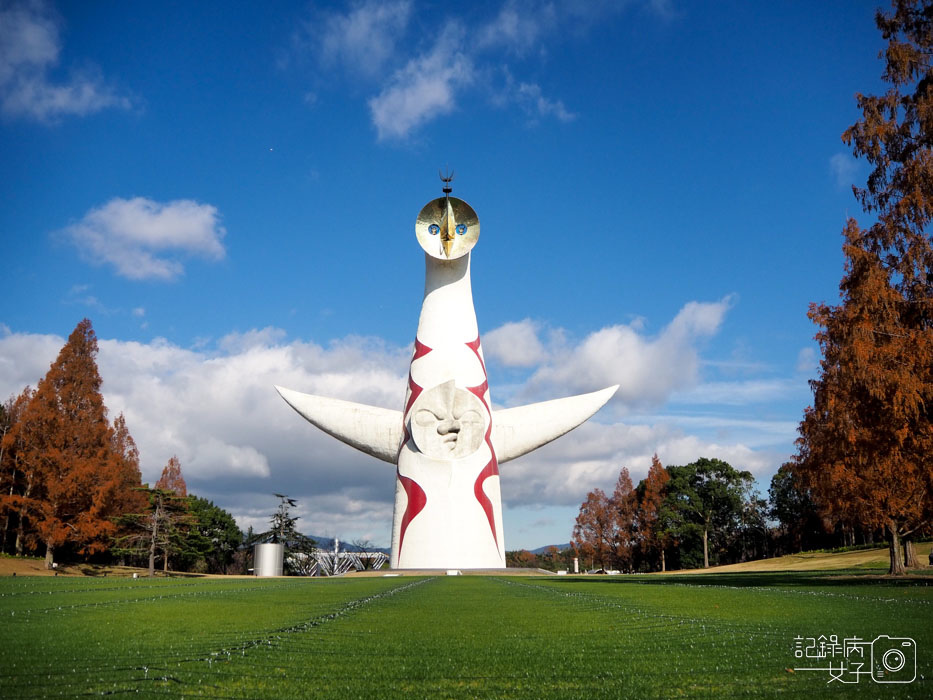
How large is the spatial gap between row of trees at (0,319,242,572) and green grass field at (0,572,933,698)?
22.2 metres

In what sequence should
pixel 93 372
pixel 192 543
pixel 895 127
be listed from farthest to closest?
1. pixel 192 543
2. pixel 93 372
3. pixel 895 127

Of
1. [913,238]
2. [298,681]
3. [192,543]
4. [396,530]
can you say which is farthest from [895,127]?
[192,543]

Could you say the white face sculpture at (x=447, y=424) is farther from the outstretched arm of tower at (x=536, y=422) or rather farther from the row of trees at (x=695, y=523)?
the row of trees at (x=695, y=523)

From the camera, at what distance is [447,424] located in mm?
25094

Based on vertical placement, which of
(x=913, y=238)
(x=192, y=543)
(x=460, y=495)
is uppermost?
(x=913, y=238)

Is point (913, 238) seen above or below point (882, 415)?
above

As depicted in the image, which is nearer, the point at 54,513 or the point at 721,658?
the point at 721,658

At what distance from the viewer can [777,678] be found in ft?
11.9

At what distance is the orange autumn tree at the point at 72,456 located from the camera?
91.8ft

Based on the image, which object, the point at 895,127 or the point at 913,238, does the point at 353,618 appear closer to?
the point at 913,238

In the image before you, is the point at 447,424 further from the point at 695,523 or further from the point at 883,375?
the point at 695,523

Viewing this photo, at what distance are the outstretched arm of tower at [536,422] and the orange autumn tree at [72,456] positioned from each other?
1572cm

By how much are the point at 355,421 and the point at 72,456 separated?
11477mm

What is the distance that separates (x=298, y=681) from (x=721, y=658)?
2.45m
